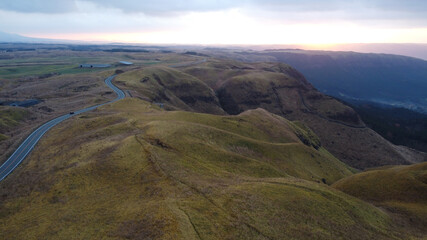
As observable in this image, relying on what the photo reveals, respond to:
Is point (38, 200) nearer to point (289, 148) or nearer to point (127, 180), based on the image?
point (127, 180)

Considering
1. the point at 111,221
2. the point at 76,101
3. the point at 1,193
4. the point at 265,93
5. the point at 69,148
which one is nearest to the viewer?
the point at 111,221

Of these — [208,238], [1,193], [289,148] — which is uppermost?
[208,238]

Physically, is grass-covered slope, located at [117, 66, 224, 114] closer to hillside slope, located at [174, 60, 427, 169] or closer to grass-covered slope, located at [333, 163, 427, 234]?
hillside slope, located at [174, 60, 427, 169]

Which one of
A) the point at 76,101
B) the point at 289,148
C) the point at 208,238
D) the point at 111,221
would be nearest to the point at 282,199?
the point at 208,238

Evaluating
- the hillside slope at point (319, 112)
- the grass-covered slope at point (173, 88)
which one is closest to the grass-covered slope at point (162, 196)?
the grass-covered slope at point (173, 88)

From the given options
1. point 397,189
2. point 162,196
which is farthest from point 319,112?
point 162,196

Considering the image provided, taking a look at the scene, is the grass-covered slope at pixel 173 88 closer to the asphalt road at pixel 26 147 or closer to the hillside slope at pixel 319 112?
the hillside slope at pixel 319 112
